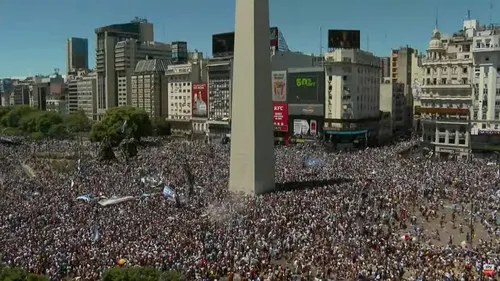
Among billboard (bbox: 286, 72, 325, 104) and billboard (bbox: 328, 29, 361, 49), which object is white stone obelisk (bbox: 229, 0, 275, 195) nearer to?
billboard (bbox: 286, 72, 325, 104)

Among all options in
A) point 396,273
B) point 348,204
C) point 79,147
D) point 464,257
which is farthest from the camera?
point 79,147

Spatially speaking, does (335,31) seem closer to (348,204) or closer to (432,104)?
(432,104)

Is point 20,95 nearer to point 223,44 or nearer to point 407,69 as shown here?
point 223,44


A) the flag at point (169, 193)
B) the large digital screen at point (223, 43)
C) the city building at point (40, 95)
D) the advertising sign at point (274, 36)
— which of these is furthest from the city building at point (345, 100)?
the city building at point (40, 95)

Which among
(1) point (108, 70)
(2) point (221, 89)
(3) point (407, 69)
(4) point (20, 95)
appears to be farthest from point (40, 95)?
(3) point (407, 69)

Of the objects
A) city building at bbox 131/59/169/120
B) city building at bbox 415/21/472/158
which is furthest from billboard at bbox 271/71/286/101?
city building at bbox 131/59/169/120

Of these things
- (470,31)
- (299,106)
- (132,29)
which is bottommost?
(299,106)

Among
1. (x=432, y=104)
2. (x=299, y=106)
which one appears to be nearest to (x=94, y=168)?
(x=299, y=106)
